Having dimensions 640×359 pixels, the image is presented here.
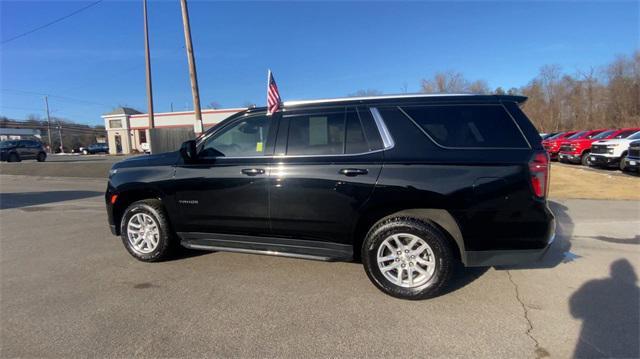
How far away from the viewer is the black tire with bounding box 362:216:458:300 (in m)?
3.48

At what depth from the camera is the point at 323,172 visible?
12.4ft

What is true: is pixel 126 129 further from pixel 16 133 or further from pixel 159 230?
pixel 159 230

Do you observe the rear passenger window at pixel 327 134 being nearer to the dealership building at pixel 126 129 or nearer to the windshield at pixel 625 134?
the windshield at pixel 625 134

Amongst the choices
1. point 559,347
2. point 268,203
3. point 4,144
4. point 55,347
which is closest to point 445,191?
point 559,347

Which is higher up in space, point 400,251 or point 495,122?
point 495,122

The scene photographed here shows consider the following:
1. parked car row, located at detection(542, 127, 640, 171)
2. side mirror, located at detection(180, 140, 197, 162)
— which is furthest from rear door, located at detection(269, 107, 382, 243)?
parked car row, located at detection(542, 127, 640, 171)

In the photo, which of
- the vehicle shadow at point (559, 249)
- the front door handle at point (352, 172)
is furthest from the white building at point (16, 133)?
the vehicle shadow at point (559, 249)

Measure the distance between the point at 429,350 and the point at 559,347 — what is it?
0.99 m

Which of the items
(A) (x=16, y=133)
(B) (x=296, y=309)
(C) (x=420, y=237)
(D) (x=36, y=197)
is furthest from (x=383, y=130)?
(A) (x=16, y=133)

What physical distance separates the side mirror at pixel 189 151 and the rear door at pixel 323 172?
1047 millimetres

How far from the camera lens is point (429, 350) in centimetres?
274

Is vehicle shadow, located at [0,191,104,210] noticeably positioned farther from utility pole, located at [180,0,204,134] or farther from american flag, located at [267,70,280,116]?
american flag, located at [267,70,280,116]

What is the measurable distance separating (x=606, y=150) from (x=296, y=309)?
16719 millimetres

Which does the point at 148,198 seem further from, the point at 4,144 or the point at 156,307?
the point at 4,144
